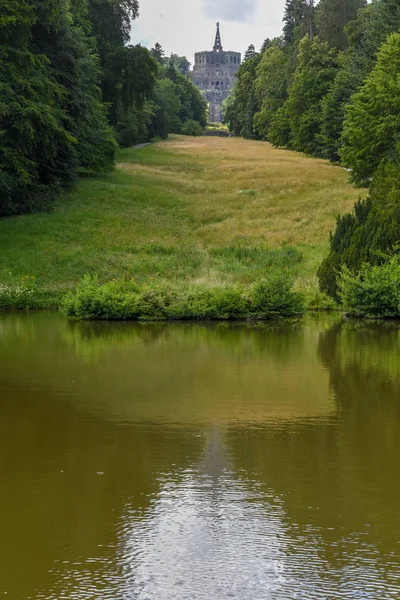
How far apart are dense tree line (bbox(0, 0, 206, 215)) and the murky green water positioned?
20955mm

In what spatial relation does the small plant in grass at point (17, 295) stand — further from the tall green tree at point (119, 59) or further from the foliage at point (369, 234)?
the tall green tree at point (119, 59)

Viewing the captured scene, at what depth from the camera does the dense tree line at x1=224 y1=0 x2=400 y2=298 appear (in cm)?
2744

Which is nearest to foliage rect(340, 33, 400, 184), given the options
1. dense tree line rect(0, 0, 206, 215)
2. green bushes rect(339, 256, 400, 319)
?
dense tree line rect(0, 0, 206, 215)

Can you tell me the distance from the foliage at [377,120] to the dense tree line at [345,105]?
0.18ft

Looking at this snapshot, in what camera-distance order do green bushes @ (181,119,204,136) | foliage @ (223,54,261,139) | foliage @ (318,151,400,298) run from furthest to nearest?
green bushes @ (181,119,204,136)
foliage @ (223,54,261,139)
foliage @ (318,151,400,298)

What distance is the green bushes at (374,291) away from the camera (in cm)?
2405

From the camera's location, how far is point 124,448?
1036 cm

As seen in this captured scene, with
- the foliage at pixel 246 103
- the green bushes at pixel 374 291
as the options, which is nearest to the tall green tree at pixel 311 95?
the foliage at pixel 246 103

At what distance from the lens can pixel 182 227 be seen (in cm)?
4134

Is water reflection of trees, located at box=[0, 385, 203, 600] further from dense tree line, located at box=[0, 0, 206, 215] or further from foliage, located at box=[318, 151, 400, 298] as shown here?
dense tree line, located at box=[0, 0, 206, 215]

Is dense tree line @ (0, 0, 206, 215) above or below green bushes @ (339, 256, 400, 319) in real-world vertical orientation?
above

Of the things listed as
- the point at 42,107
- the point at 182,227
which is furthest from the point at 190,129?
the point at 42,107

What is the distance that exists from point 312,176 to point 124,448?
45837 mm

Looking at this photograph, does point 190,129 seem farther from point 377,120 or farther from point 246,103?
point 377,120
